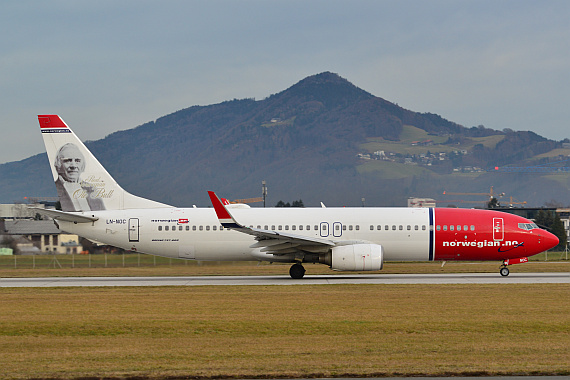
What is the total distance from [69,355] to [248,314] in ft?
22.6

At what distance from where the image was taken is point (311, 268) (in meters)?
43.7

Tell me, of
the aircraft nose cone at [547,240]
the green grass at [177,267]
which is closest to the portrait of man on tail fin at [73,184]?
the green grass at [177,267]

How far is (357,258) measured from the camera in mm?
32250

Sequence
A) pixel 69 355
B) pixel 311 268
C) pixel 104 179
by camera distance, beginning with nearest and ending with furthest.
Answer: pixel 69 355 → pixel 104 179 → pixel 311 268

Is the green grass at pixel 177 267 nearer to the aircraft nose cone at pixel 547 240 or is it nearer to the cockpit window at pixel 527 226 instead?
the aircraft nose cone at pixel 547 240

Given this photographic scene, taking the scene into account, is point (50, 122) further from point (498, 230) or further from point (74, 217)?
point (498, 230)

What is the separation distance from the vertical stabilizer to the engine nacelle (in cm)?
1094

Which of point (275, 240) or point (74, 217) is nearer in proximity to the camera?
point (275, 240)

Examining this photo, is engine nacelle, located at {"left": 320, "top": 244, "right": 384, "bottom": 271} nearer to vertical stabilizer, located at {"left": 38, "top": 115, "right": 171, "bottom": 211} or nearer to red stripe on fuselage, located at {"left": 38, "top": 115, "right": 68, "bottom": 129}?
vertical stabilizer, located at {"left": 38, "top": 115, "right": 171, "bottom": 211}

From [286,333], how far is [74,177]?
2299 cm

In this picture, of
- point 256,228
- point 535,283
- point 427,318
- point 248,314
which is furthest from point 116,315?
point 535,283

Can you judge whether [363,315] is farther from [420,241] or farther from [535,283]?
[420,241]

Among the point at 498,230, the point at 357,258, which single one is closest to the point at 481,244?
the point at 498,230

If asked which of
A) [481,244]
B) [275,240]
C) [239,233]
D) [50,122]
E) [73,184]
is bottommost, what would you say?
[481,244]
